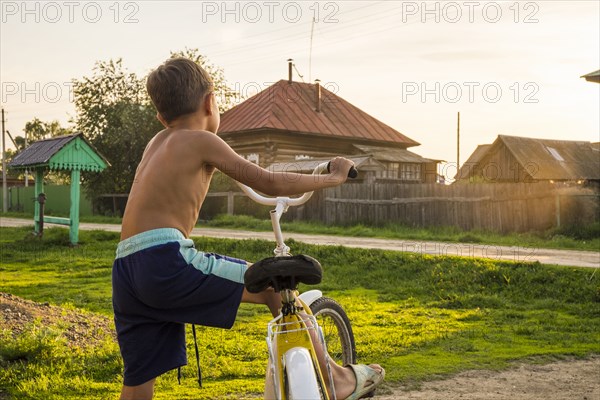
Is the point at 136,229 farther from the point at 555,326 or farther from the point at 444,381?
the point at 555,326

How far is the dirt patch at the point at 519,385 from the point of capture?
529cm

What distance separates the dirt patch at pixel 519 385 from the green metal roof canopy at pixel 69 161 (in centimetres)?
1338

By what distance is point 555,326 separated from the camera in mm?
8492

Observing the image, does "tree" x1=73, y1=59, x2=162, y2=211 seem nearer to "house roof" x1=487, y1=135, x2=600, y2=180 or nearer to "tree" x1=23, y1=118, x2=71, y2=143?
"house roof" x1=487, y1=135, x2=600, y2=180

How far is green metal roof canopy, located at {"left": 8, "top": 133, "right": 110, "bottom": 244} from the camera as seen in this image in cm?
1745

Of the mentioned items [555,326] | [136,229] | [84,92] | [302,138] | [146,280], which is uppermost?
[84,92]

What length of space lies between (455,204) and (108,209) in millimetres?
18108

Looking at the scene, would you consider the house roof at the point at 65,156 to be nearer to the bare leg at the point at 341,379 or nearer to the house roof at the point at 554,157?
the bare leg at the point at 341,379

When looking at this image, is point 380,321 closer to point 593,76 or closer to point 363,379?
point 363,379

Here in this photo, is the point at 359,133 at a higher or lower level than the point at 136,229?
higher

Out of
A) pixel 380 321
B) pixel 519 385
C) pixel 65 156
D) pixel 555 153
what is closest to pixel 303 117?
pixel 555 153

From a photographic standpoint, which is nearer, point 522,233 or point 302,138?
point 522,233

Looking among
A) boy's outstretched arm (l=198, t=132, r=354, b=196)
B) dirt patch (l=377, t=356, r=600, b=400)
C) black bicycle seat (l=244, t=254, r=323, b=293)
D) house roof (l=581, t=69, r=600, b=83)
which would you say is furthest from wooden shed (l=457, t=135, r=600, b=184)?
black bicycle seat (l=244, t=254, r=323, b=293)

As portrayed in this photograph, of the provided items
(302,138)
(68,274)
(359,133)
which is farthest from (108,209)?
(68,274)
